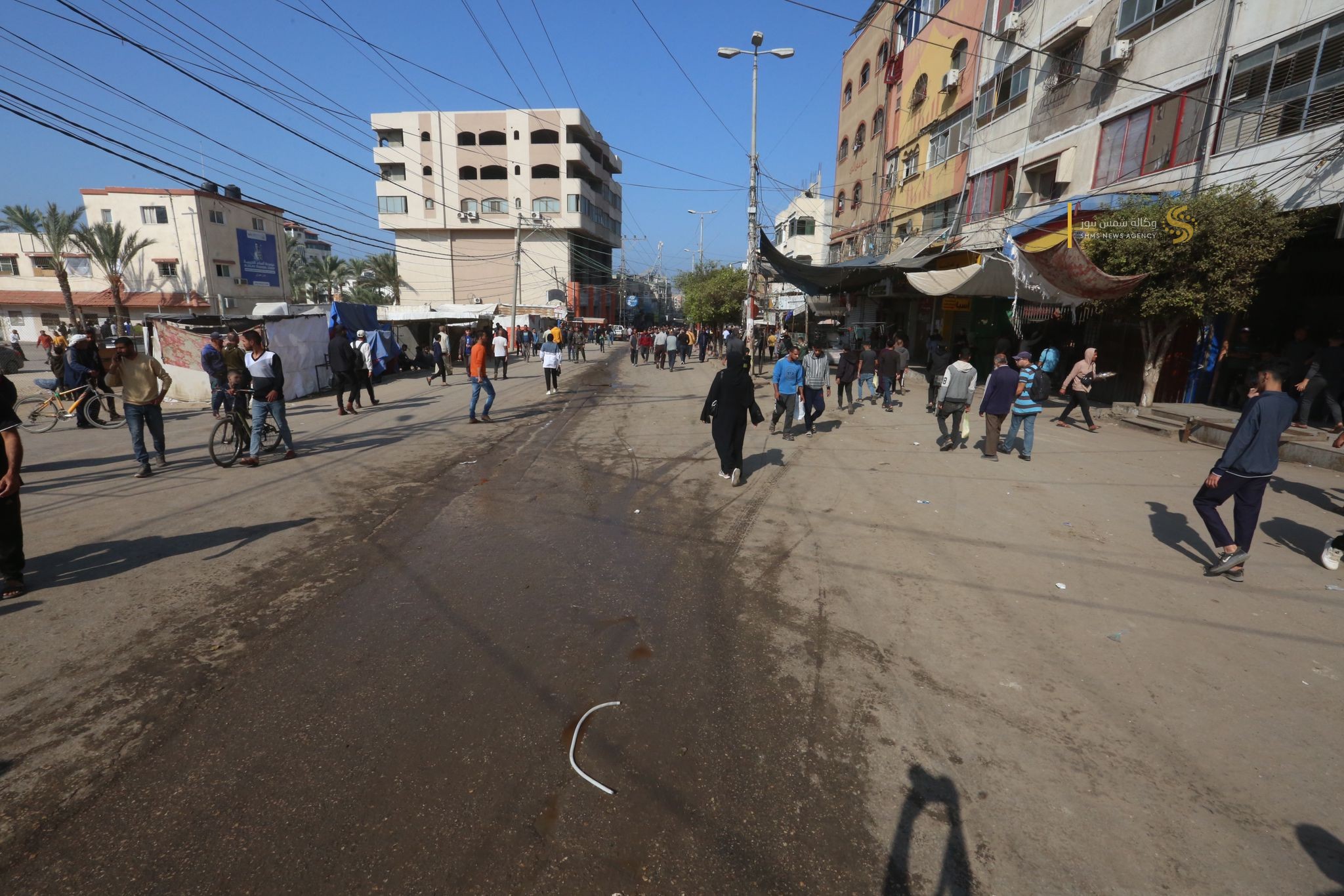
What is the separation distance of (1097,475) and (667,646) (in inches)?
291

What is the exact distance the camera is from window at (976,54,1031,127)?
18266 mm

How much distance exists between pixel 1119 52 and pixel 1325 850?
56.0 feet

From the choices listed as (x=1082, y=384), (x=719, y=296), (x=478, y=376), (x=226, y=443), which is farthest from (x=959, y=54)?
(x=719, y=296)

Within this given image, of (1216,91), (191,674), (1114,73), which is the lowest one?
(191,674)

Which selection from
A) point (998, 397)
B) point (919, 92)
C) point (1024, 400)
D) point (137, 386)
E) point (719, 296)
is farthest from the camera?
point (719, 296)

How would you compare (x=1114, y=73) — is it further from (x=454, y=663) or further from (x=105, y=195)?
(x=105, y=195)

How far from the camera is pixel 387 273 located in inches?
2391

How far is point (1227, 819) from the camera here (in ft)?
8.86

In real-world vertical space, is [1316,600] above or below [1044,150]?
below

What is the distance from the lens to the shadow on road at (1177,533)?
228 inches

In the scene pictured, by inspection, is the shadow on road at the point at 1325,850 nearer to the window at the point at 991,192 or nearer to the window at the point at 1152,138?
the window at the point at 1152,138

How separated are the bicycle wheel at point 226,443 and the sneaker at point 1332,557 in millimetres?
11929

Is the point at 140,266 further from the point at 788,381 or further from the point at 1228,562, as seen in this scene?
the point at 1228,562

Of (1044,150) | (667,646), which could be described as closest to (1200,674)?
(667,646)
